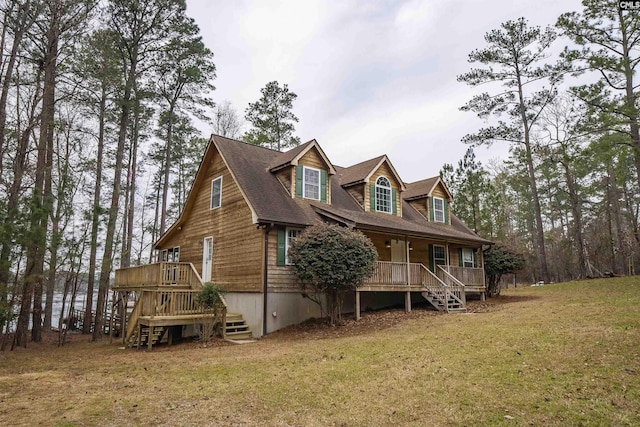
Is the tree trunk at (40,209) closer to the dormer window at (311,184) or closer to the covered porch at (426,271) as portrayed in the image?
the dormer window at (311,184)

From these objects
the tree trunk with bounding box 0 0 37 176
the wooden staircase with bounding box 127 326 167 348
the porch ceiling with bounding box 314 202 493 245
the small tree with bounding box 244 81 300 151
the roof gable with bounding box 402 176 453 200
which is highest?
the small tree with bounding box 244 81 300 151

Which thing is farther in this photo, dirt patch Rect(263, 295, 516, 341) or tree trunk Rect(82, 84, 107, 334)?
tree trunk Rect(82, 84, 107, 334)

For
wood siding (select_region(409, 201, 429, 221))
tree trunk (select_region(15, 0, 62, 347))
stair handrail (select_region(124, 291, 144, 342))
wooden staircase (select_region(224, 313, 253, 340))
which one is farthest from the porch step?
tree trunk (select_region(15, 0, 62, 347))

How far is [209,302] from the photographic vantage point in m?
12.8

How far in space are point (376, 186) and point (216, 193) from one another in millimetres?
7186

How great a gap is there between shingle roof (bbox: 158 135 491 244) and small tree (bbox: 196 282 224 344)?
8.66ft

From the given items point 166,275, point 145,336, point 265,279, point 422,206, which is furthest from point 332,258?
point 422,206

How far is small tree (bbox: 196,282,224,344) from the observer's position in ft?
41.7

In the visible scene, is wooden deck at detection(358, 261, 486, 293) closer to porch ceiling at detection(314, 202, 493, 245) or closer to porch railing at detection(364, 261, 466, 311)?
porch railing at detection(364, 261, 466, 311)

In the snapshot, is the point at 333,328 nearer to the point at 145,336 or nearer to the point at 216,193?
the point at 145,336

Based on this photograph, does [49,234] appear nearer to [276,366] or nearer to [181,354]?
[181,354]

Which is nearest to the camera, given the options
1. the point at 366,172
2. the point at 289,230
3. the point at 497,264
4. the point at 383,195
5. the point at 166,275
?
the point at 166,275

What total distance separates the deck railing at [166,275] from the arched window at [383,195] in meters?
8.62

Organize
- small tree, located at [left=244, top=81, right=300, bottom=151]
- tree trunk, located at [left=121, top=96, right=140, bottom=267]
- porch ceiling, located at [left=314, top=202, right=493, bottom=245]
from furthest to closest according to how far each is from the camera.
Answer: small tree, located at [left=244, top=81, right=300, bottom=151], tree trunk, located at [left=121, top=96, right=140, bottom=267], porch ceiling, located at [left=314, top=202, right=493, bottom=245]
